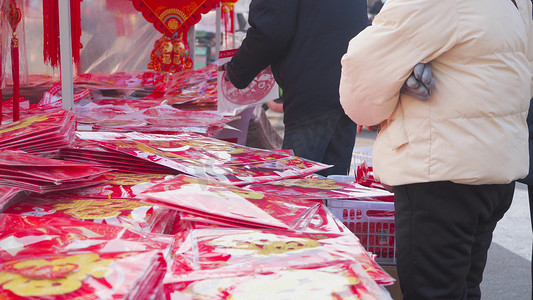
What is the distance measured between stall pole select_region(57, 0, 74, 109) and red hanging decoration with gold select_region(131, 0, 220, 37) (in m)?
1.16

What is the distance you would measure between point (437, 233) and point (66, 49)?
1.20 meters

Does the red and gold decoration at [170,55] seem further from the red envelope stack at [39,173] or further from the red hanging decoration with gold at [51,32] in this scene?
the red envelope stack at [39,173]

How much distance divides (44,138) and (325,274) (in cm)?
86

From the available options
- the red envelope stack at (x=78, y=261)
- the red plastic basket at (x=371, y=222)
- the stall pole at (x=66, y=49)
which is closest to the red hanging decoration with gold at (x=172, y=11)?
the stall pole at (x=66, y=49)

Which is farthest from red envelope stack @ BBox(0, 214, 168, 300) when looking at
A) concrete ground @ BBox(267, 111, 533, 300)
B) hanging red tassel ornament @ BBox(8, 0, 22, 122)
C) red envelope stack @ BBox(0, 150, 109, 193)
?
concrete ground @ BBox(267, 111, 533, 300)

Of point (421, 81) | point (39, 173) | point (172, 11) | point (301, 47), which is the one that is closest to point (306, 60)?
point (301, 47)

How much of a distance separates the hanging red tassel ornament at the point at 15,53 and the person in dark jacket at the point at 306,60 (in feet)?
2.54

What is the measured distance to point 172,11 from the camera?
300 cm

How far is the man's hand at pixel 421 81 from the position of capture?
4.55 feet

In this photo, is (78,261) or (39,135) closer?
(78,261)

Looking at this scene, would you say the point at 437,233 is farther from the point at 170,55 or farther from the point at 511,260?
the point at 511,260

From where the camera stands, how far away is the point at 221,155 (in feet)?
5.26

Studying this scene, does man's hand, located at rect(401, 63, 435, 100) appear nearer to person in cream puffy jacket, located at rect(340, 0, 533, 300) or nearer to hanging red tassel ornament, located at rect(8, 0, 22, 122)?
person in cream puffy jacket, located at rect(340, 0, 533, 300)

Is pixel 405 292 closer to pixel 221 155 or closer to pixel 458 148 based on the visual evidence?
pixel 458 148
